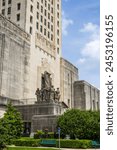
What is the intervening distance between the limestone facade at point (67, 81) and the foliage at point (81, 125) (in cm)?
3260

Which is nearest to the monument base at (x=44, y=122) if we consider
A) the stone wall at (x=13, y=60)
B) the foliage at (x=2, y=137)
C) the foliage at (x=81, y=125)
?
the foliage at (x=81, y=125)

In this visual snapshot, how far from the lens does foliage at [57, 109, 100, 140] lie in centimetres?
3148

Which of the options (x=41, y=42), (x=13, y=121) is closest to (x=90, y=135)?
(x=13, y=121)

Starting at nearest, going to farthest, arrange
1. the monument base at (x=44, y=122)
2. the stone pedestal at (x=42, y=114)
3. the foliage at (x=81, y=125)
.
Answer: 1. the foliage at (x=81, y=125)
2. the monument base at (x=44, y=122)
3. the stone pedestal at (x=42, y=114)

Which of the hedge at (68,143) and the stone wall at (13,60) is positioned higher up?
the stone wall at (13,60)

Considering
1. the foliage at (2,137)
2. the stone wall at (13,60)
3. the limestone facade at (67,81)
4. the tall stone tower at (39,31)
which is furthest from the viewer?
the limestone facade at (67,81)

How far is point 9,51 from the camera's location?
158 ft

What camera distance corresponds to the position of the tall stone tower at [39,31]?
55.6 metres

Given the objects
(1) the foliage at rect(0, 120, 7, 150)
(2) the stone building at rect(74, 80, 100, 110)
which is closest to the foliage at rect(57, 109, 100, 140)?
(1) the foliage at rect(0, 120, 7, 150)

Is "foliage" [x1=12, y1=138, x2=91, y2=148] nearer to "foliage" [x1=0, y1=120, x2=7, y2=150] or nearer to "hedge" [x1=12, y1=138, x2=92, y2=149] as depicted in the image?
"hedge" [x1=12, y1=138, x2=92, y2=149]

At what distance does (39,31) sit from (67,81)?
16251mm

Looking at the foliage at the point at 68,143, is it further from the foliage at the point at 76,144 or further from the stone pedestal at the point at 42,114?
the stone pedestal at the point at 42,114

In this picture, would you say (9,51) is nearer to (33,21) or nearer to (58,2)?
(33,21)

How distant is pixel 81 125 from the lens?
3203 cm
